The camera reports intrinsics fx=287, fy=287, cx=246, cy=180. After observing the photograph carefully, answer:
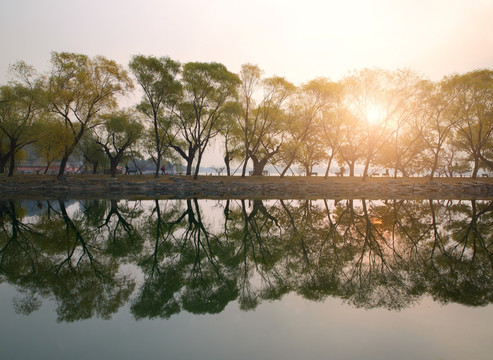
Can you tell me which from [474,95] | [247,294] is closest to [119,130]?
[247,294]

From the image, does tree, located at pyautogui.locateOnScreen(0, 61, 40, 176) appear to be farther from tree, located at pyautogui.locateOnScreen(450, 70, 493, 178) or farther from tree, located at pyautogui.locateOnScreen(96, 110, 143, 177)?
tree, located at pyautogui.locateOnScreen(450, 70, 493, 178)

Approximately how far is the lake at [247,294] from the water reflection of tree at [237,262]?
45mm

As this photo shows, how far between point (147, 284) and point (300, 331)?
12.6 feet

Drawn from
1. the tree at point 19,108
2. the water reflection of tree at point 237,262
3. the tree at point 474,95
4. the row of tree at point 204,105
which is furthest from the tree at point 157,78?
the tree at point 474,95

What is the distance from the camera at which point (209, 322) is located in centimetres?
514

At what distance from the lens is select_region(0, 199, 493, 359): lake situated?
14.6ft

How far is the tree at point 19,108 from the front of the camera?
3166 cm

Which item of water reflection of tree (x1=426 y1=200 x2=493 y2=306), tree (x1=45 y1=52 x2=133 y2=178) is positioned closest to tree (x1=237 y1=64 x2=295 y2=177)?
tree (x1=45 y1=52 x2=133 y2=178)

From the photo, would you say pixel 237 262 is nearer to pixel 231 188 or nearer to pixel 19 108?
pixel 231 188

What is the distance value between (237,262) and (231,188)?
1013 inches

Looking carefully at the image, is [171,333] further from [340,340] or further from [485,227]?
[485,227]

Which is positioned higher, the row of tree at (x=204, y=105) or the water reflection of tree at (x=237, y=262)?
the row of tree at (x=204, y=105)

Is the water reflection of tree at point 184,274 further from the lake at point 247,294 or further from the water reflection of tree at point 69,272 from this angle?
the water reflection of tree at point 69,272

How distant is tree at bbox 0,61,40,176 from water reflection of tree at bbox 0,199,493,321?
23.1m
